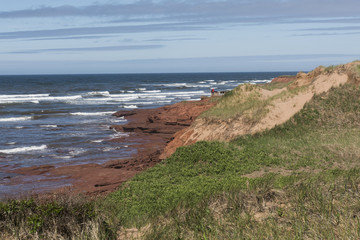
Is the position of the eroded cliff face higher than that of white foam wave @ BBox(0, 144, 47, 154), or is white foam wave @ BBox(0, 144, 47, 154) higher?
the eroded cliff face

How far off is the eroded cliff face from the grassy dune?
3696mm

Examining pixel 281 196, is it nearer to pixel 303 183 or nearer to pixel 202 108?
pixel 303 183

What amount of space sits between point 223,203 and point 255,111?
1336 centimetres

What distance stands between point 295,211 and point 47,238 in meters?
5.24

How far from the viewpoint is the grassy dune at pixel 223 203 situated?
329 inches

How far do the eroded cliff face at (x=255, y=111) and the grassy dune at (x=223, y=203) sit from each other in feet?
12.1

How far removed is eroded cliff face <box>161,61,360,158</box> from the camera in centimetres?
2200

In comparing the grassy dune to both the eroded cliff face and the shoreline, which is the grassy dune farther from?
the eroded cliff face

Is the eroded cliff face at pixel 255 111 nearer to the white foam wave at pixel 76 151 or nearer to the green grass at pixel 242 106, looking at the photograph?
the green grass at pixel 242 106

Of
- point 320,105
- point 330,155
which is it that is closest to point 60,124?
point 320,105

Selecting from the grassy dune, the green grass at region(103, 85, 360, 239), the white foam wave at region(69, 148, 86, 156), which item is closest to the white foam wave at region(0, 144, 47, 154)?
the white foam wave at region(69, 148, 86, 156)

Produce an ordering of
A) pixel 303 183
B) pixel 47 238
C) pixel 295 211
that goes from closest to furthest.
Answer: pixel 47 238 → pixel 295 211 → pixel 303 183

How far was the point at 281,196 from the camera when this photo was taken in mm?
10312

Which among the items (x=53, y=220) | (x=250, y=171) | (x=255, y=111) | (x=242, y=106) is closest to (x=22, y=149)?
(x=242, y=106)
